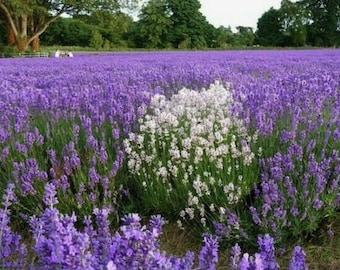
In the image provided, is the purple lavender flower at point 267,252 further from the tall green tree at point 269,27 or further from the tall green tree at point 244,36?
the tall green tree at point 269,27

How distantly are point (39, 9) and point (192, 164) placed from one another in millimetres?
28296

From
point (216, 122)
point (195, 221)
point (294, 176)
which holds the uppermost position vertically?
point (216, 122)

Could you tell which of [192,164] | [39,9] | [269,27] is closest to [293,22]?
[269,27]

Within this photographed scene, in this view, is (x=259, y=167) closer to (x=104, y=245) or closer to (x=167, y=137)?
(x=167, y=137)

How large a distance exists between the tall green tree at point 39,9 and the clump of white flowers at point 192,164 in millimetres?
26580

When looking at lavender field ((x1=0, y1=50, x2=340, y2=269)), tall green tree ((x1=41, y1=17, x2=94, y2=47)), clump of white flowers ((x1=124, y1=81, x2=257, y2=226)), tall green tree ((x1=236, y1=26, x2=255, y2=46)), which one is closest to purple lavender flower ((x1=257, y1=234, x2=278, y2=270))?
lavender field ((x1=0, y1=50, x2=340, y2=269))

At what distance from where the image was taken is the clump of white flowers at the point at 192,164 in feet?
8.15

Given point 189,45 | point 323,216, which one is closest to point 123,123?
point 323,216

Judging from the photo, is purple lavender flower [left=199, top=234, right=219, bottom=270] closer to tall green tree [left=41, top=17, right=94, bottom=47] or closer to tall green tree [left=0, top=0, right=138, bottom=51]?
tall green tree [left=0, top=0, right=138, bottom=51]

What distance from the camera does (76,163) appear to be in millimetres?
2572

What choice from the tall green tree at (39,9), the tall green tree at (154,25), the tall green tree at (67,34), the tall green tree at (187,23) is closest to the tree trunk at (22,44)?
the tall green tree at (39,9)

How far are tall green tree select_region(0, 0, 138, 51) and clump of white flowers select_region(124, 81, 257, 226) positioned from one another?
1046 inches

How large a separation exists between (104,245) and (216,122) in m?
1.70

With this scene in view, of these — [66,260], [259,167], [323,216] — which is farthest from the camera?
[259,167]
